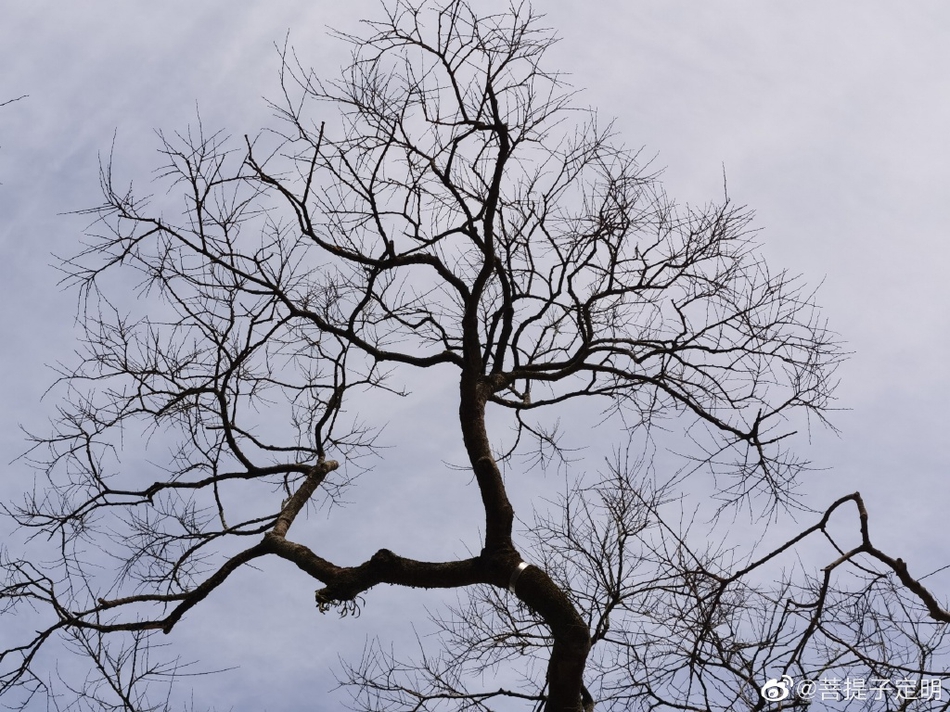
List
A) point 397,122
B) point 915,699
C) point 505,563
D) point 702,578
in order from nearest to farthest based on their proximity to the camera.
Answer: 1. point 915,699
2. point 702,578
3. point 505,563
4. point 397,122

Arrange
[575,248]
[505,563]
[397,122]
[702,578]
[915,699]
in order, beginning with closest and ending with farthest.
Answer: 1. [915,699]
2. [702,578]
3. [505,563]
4. [397,122]
5. [575,248]

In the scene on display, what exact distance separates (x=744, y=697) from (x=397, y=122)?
3899 millimetres

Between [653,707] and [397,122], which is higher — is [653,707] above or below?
below

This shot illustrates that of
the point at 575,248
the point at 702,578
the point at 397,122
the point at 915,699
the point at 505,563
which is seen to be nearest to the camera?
the point at 915,699

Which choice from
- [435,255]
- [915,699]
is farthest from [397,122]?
[915,699]

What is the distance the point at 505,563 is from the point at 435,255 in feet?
6.94

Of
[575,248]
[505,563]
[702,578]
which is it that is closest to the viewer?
[702,578]

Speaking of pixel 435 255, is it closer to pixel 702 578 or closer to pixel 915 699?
pixel 702 578

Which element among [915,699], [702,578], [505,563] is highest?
[505,563]

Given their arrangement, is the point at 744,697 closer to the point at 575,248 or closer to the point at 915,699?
the point at 915,699

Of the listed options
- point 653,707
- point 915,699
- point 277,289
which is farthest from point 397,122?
point 915,699

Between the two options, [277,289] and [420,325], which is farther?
[420,325]

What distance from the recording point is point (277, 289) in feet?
20.3

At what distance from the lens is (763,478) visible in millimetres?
6125
